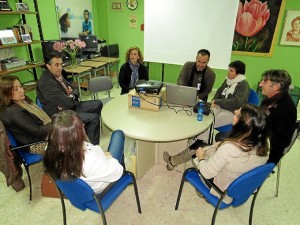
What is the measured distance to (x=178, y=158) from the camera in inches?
84.6

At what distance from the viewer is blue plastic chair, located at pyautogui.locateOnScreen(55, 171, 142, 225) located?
1.19 meters

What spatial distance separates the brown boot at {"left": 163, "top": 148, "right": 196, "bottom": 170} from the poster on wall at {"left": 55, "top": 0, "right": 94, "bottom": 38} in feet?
11.4

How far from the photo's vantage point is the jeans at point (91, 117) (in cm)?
253

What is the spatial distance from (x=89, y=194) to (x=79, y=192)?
59mm

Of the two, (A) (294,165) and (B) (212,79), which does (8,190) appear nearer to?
(B) (212,79)

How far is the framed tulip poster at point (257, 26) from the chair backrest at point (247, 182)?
11.7 feet

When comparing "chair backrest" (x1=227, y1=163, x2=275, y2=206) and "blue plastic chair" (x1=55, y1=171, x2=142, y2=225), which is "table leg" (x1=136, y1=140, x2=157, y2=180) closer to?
"blue plastic chair" (x1=55, y1=171, x2=142, y2=225)

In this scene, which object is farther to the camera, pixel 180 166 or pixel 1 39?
pixel 1 39

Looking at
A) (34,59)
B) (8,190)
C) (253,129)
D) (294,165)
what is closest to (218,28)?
(294,165)

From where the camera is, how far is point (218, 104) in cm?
244

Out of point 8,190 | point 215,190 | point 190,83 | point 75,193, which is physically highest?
point 190,83

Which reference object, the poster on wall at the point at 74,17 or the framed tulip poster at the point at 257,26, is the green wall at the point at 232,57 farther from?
the poster on wall at the point at 74,17

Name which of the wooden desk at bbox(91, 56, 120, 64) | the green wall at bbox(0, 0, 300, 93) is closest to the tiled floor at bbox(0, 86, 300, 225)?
the green wall at bbox(0, 0, 300, 93)

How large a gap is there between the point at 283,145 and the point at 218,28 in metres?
2.85
